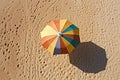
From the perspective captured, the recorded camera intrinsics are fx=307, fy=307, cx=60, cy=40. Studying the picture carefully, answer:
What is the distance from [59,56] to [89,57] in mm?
1197

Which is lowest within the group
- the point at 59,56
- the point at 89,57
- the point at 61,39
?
the point at 89,57

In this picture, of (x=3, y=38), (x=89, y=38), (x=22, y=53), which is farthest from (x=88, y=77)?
(x=3, y=38)

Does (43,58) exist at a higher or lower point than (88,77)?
higher

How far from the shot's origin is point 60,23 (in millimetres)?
11703

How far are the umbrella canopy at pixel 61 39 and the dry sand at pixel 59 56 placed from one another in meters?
0.82

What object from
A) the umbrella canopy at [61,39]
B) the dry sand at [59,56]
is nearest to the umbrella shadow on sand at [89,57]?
the dry sand at [59,56]

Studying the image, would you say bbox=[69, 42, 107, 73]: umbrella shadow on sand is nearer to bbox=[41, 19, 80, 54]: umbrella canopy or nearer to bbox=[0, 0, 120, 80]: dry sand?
bbox=[0, 0, 120, 80]: dry sand

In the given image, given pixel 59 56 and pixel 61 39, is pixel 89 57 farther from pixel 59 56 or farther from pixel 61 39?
pixel 61 39

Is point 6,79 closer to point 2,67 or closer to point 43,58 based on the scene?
point 2,67

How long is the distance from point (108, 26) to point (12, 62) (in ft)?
13.9

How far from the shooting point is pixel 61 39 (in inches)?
448

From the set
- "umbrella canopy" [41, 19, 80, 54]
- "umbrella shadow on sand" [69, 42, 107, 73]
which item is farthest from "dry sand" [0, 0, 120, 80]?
"umbrella canopy" [41, 19, 80, 54]

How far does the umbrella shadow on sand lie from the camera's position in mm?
11961

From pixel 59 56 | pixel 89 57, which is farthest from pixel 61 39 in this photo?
pixel 89 57
